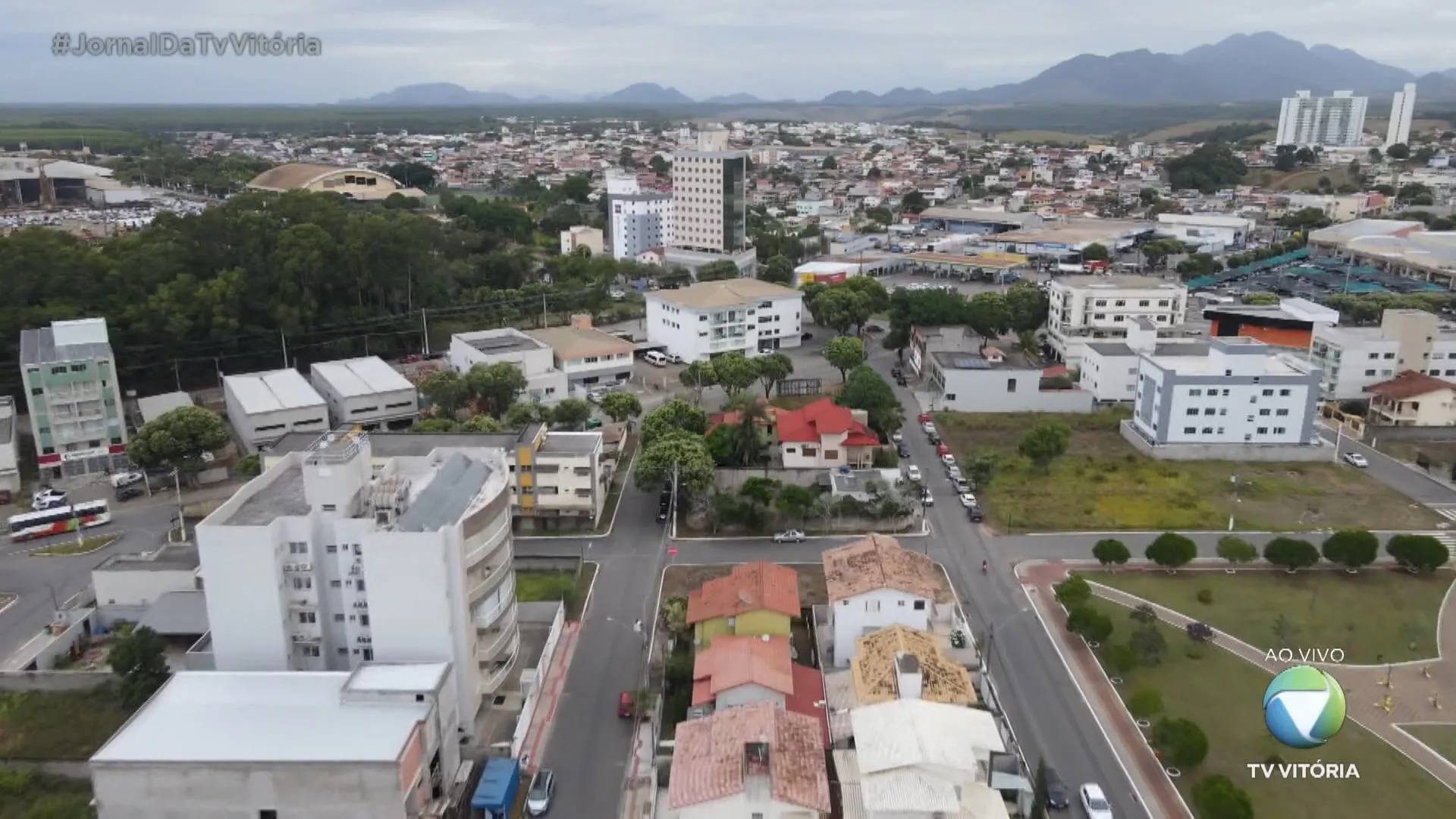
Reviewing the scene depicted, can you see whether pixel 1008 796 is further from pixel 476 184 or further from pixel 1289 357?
pixel 476 184

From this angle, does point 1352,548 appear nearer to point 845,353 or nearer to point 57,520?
point 845,353

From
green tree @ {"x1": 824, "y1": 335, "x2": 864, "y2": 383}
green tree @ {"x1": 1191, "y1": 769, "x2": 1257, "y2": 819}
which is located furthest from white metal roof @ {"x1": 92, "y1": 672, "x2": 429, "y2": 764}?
green tree @ {"x1": 824, "y1": 335, "x2": 864, "y2": 383}

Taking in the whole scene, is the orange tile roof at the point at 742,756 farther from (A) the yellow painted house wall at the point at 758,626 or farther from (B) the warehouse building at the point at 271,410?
(B) the warehouse building at the point at 271,410

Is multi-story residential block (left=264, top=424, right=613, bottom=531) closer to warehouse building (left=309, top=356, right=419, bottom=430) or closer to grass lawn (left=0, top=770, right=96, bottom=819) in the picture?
warehouse building (left=309, top=356, right=419, bottom=430)

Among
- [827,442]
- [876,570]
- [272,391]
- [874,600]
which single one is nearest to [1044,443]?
[827,442]

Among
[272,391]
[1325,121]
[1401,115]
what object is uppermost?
[1401,115]
